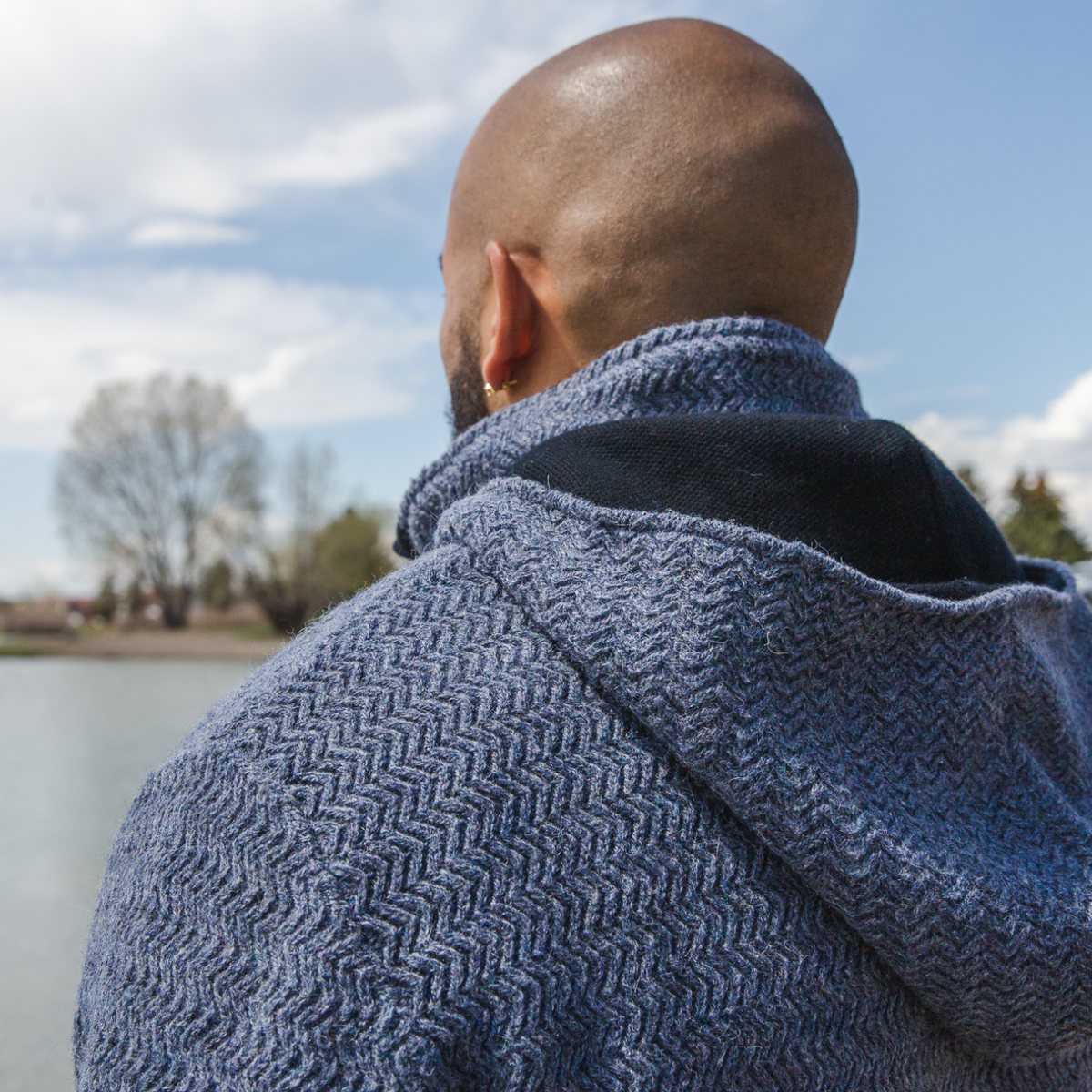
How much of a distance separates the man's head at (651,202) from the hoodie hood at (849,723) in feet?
1.06

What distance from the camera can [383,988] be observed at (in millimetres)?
716

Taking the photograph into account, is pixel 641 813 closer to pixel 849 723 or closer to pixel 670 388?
pixel 849 723

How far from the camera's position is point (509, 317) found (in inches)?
46.1

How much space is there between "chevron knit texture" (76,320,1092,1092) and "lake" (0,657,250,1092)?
0.18 metres

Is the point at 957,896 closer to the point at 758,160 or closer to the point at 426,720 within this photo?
the point at 426,720

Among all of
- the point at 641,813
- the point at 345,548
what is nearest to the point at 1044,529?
the point at 641,813

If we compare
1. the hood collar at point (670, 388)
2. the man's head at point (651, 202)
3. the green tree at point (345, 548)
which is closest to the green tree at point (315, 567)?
the green tree at point (345, 548)

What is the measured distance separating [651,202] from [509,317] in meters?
0.22

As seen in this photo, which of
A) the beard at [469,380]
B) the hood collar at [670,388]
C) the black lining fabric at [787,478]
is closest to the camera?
the black lining fabric at [787,478]

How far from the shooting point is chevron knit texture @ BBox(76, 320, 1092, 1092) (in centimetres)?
74

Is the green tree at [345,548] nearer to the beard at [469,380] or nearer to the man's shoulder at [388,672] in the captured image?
the beard at [469,380]

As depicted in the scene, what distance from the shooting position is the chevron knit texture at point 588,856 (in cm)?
74

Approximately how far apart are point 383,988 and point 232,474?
3756 centimetres

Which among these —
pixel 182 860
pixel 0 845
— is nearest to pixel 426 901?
pixel 182 860
